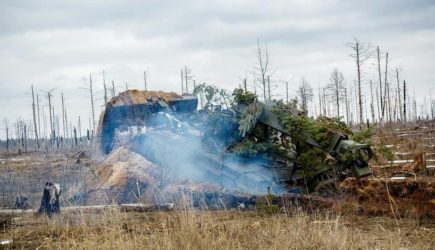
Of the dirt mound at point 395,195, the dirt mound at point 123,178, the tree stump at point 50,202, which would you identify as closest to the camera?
the dirt mound at point 395,195

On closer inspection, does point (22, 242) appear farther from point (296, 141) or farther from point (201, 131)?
point (296, 141)

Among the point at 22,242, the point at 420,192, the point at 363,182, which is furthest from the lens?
the point at 363,182

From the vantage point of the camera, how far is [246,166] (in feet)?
41.2

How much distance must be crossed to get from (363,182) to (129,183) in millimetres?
5963

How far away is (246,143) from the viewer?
12477 millimetres

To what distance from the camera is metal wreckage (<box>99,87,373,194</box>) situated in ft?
40.0

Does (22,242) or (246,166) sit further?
(246,166)

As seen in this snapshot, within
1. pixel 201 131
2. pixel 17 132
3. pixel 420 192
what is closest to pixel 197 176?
pixel 201 131

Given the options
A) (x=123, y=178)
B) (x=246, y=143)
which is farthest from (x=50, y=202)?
(x=246, y=143)

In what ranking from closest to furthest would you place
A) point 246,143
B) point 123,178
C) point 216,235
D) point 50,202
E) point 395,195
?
point 216,235 < point 50,202 < point 395,195 < point 246,143 < point 123,178

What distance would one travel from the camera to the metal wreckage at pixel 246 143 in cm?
1220

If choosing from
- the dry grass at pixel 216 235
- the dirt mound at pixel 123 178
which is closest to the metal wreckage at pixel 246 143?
the dirt mound at pixel 123 178

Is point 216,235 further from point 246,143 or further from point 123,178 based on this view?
point 123,178

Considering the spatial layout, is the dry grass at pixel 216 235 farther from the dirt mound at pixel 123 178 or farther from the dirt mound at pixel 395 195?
the dirt mound at pixel 123 178
